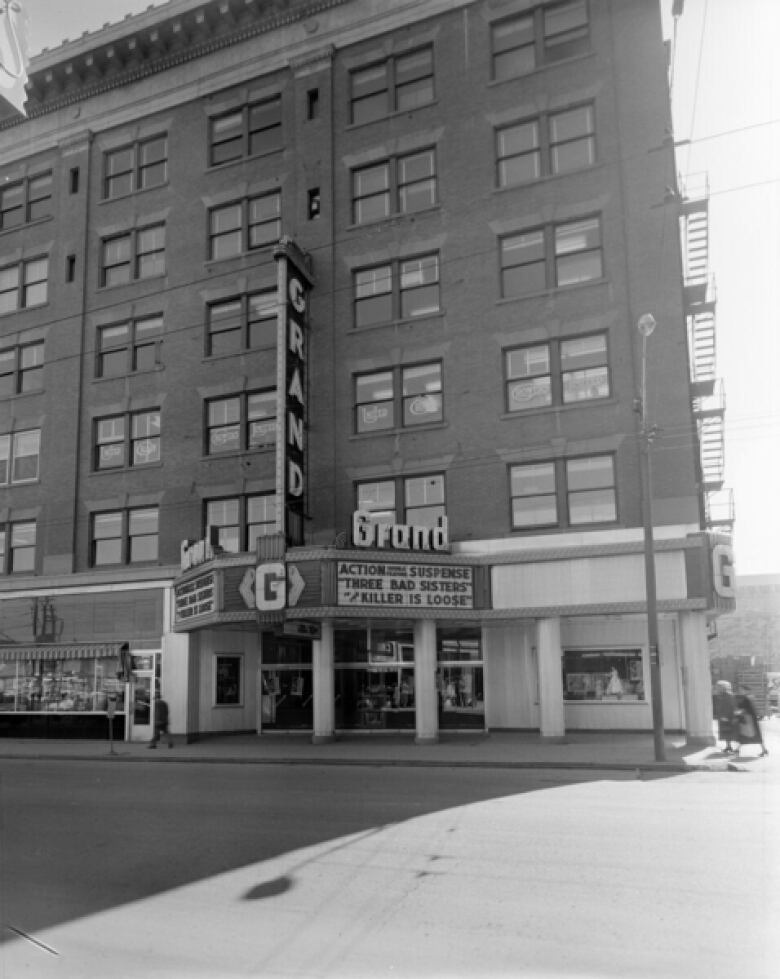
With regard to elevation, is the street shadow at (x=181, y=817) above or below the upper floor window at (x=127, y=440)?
below

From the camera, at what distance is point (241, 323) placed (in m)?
30.5

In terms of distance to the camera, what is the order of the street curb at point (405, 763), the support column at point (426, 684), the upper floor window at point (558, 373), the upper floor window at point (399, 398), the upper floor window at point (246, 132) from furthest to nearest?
the upper floor window at point (246, 132) → the upper floor window at point (399, 398) → the upper floor window at point (558, 373) → the support column at point (426, 684) → the street curb at point (405, 763)

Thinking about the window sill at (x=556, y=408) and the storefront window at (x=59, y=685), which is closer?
the window sill at (x=556, y=408)

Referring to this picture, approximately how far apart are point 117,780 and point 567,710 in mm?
13777

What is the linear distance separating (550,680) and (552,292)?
1115 centimetres

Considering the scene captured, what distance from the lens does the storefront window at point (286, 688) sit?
2994 cm

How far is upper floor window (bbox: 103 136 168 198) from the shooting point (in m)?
33.5

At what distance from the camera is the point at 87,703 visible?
30.3 m

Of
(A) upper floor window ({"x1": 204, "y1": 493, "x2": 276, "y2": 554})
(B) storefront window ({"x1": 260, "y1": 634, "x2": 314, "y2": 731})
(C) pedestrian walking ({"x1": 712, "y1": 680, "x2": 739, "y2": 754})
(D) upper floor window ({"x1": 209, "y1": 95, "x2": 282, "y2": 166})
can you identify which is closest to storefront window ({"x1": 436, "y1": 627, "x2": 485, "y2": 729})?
(B) storefront window ({"x1": 260, "y1": 634, "x2": 314, "y2": 731})

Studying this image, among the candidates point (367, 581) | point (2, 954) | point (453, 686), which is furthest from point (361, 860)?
point (453, 686)

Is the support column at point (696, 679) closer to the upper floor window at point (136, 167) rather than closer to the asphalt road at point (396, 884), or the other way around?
the asphalt road at point (396, 884)

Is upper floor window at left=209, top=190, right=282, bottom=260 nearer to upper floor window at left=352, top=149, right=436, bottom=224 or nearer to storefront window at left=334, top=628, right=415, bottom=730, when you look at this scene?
upper floor window at left=352, top=149, right=436, bottom=224

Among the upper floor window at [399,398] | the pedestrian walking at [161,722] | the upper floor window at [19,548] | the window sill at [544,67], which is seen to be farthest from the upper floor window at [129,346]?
the window sill at [544,67]

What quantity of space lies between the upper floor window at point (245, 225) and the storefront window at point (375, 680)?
13.6 meters
